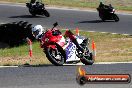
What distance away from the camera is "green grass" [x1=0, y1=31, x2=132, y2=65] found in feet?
62.9

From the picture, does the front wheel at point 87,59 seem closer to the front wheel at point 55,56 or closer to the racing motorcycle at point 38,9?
the front wheel at point 55,56

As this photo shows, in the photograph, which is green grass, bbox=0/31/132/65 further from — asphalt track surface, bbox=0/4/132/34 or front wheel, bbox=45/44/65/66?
asphalt track surface, bbox=0/4/132/34

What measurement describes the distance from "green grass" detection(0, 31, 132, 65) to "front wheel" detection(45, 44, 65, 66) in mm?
1157

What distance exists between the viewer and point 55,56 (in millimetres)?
16500

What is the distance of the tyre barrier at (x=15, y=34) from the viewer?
2663 centimetres

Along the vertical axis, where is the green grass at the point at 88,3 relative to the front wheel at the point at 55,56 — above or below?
below

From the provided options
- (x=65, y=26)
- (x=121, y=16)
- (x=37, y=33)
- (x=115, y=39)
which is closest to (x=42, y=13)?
(x=65, y=26)

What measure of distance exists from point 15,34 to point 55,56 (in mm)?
10859

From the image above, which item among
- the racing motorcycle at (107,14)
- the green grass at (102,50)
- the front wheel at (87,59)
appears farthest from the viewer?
the racing motorcycle at (107,14)

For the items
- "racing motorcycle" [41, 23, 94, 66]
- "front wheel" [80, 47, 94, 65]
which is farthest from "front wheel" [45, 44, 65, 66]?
"front wheel" [80, 47, 94, 65]

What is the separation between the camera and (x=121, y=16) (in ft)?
120

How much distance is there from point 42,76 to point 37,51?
9.69 metres

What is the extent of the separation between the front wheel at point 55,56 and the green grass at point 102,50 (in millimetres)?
1157

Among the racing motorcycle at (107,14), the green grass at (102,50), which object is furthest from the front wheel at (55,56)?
the racing motorcycle at (107,14)
